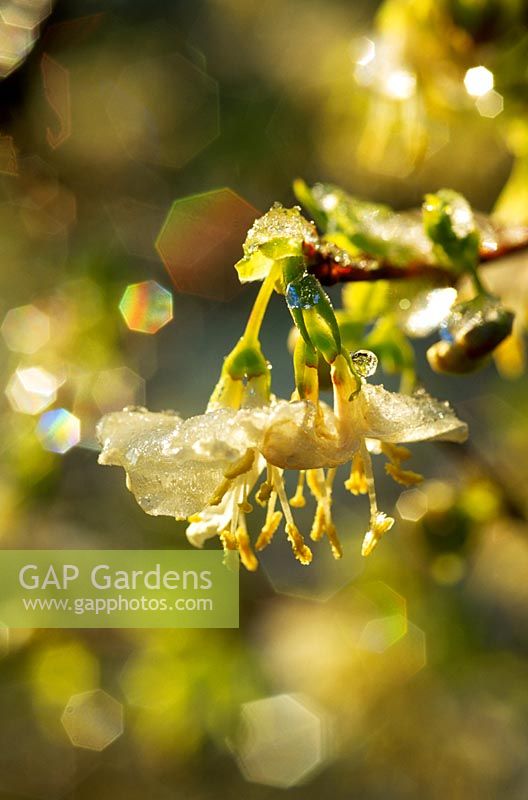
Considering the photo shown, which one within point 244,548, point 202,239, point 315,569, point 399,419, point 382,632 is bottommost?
point 315,569

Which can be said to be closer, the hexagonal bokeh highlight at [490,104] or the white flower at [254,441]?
the white flower at [254,441]

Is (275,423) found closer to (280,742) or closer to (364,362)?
(364,362)

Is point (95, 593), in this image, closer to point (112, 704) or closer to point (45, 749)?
point (112, 704)

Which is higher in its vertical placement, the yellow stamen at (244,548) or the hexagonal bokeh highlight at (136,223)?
the yellow stamen at (244,548)

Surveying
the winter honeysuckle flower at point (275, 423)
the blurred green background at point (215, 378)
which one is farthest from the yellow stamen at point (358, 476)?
the blurred green background at point (215, 378)

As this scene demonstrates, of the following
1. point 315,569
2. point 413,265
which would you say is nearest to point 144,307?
point 315,569

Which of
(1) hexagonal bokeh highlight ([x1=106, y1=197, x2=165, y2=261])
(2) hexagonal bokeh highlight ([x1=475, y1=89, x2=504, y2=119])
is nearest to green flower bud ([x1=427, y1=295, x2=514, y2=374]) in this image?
(2) hexagonal bokeh highlight ([x1=475, y1=89, x2=504, y2=119])

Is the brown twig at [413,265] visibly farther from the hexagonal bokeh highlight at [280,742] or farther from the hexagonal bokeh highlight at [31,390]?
the hexagonal bokeh highlight at [280,742]
